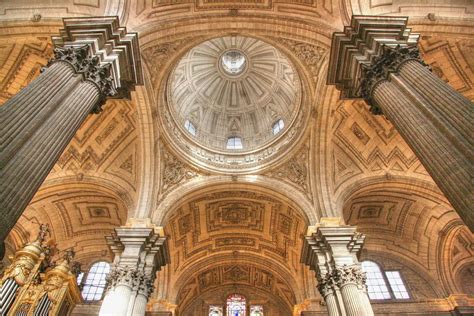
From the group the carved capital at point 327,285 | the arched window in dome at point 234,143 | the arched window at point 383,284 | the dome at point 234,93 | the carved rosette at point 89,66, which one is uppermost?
the dome at point 234,93

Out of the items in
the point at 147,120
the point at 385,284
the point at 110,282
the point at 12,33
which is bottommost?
the point at 110,282

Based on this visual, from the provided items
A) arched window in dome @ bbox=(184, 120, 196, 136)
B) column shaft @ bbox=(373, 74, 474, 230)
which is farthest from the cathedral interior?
arched window in dome @ bbox=(184, 120, 196, 136)

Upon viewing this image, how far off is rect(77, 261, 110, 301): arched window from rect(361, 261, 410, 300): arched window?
1113cm

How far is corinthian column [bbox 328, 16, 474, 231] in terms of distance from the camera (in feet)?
15.9

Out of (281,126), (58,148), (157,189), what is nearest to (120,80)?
(58,148)

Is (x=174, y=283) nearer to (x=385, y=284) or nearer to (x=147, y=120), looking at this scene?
(x=147, y=120)

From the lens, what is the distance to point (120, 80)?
808cm

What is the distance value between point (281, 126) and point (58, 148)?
39.6 feet

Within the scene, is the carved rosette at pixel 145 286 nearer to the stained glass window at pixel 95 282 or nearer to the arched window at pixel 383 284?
the stained glass window at pixel 95 282

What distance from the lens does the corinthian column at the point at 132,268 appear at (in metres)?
9.47

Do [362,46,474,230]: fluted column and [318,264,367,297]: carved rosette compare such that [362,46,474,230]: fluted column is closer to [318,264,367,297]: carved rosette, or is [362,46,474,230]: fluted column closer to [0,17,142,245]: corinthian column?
[318,264,367,297]: carved rosette

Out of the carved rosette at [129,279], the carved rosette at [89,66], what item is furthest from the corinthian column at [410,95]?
the carved rosette at [129,279]

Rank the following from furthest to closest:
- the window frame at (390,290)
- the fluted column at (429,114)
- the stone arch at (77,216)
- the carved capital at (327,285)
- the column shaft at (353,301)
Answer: the window frame at (390,290) → the stone arch at (77,216) → the carved capital at (327,285) → the column shaft at (353,301) → the fluted column at (429,114)

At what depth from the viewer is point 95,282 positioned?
14.9 meters
